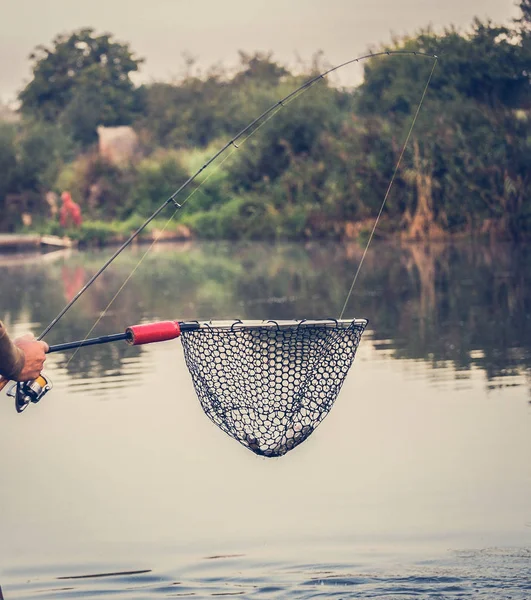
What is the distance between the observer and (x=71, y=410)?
10219mm

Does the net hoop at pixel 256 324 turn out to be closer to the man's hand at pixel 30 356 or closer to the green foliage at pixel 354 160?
the man's hand at pixel 30 356

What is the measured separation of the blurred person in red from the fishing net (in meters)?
29.2

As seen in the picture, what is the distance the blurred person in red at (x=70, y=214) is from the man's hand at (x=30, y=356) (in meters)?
30.2

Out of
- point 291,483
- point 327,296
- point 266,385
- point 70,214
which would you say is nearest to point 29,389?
point 266,385

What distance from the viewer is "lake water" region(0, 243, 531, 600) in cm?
604

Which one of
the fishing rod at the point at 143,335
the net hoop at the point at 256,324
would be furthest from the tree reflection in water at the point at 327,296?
the fishing rod at the point at 143,335

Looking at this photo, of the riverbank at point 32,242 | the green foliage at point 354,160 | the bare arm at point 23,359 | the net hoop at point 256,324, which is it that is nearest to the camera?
the bare arm at point 23,359

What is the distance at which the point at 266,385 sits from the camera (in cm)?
632

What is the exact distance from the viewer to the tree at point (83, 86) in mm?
60500

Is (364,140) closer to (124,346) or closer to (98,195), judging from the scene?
(98,195)

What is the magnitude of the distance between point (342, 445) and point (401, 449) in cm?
42

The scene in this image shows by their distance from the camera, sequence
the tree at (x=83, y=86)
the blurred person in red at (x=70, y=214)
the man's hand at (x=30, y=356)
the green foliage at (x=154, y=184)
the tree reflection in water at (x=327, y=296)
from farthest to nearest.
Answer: the tree at (x=83, y=86) → the green foliage at (x=154, y=184) → the blurred person in red at (x=70, y=214) → the tree reflection in water at (x=327, y=296) → the man's hand at (x=30, y=356)

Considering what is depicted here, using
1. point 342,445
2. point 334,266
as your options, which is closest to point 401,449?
point 342,445

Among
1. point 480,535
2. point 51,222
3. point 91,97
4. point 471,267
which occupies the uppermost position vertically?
point 91,97
